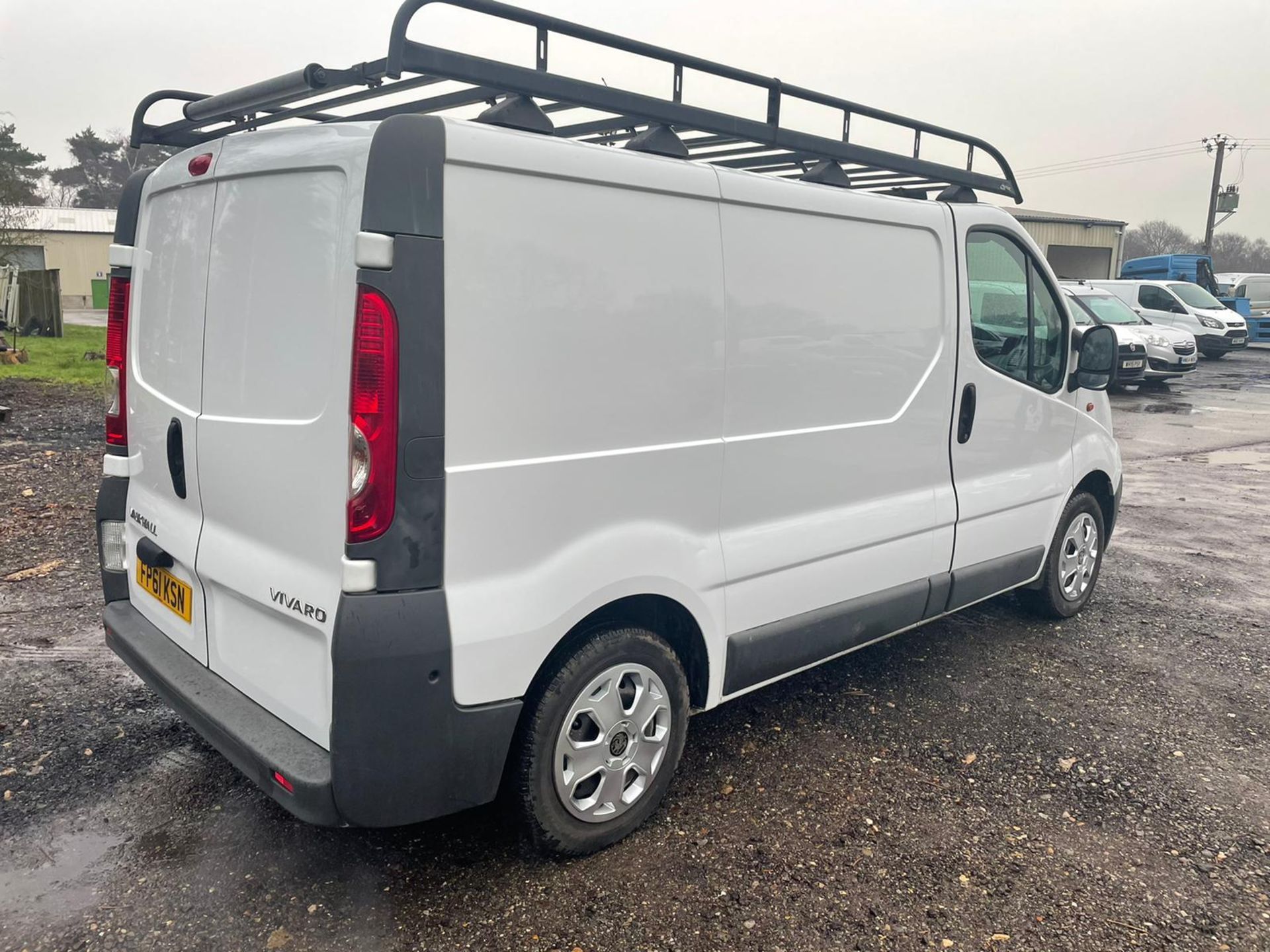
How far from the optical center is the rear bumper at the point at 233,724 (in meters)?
2.45

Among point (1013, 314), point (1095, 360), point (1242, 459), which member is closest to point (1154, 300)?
point (1242, 459)

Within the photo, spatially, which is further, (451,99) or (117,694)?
(117,694)

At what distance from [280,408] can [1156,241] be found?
7880 cm

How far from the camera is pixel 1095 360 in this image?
15.4ft

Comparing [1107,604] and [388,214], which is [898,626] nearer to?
[1107,604]

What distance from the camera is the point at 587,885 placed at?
282cm

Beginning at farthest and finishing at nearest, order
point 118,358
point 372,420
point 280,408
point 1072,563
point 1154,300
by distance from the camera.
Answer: point 1154,300 < point 1072,563 < point 118,358 < point 280,408 < point 372,420

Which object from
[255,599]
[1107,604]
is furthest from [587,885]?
[1107,604]

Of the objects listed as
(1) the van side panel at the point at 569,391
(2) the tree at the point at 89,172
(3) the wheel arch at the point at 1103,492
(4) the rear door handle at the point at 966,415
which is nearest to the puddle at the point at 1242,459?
(3) the wheel arch at the point at 1103,492

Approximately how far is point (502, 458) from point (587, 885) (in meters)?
1.30

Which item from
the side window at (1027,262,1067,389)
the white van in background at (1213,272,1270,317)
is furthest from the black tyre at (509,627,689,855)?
the white van in background at (1213,272,1270,317)

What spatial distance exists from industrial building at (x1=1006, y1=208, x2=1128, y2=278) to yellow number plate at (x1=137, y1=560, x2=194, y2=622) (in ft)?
114

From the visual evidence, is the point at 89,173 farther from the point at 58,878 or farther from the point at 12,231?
the point at 58,878

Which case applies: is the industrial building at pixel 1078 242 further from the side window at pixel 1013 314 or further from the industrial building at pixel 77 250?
the industrial building at pixel 77 250
